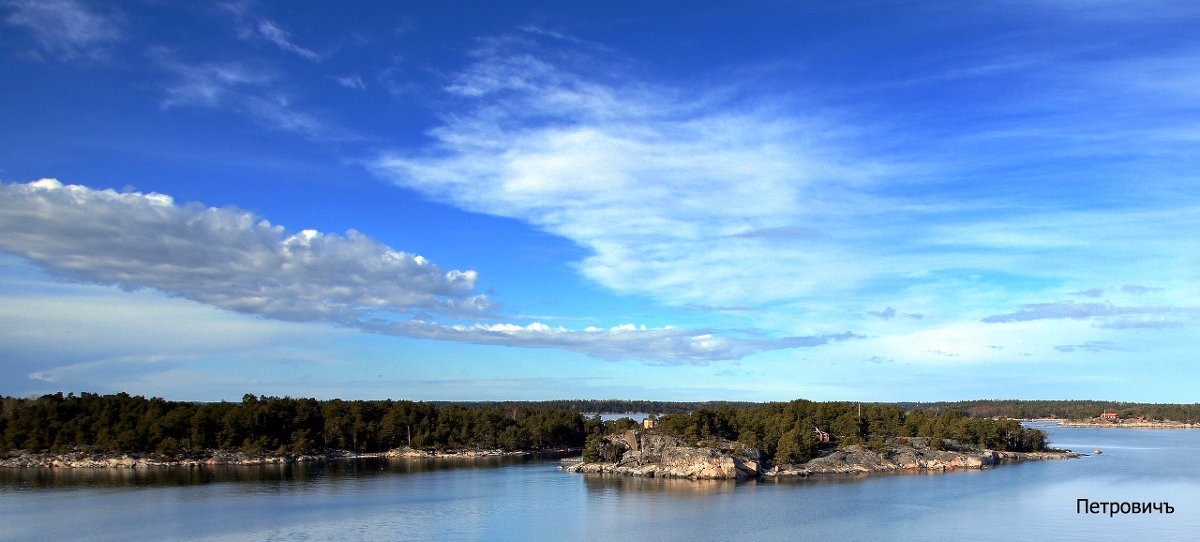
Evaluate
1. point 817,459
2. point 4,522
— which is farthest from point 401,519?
point 817,459

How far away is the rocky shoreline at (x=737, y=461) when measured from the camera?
63.0 meters

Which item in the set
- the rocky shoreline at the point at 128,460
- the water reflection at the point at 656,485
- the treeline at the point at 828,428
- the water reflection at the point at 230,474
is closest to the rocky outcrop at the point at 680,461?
the water reflection at the point at 656,485

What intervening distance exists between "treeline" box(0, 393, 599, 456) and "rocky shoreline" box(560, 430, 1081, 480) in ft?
79.7

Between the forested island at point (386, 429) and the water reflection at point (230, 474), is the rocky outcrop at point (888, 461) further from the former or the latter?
the water reflection at point (230, 474)

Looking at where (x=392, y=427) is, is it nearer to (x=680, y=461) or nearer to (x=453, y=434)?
(x=453, y=434)

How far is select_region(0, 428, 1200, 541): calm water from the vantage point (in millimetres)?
38469

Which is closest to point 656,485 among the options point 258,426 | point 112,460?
point 258,426

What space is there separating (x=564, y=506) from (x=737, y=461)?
789 inches

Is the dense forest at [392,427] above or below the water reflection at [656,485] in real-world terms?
above

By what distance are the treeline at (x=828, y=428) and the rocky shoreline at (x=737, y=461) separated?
54.0 inches

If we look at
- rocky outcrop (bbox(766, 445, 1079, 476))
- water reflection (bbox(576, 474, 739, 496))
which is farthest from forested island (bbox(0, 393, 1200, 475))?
water reflection (bbox(576, 474, 739, 496))

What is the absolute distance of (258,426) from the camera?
8162 cm

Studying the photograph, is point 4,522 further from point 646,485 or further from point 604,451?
point 604,451

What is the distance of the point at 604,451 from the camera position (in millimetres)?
73375
